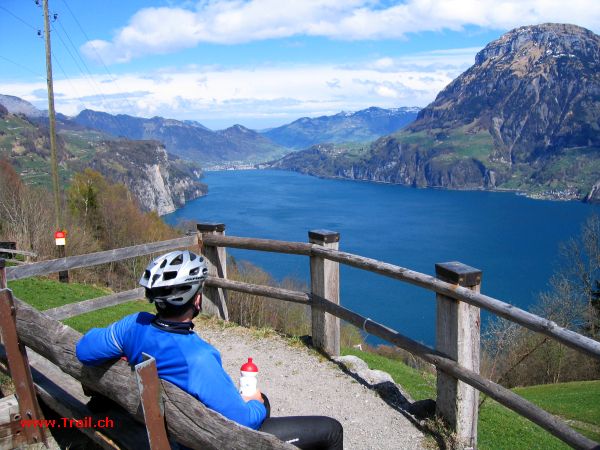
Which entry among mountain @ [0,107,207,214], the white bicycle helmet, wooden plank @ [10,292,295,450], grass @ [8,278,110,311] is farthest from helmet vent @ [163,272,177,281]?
mountain @ [0,107,207,214]

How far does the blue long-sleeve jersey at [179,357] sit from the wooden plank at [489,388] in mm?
1773

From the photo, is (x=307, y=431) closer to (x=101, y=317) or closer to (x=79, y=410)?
(x=79, y=410)

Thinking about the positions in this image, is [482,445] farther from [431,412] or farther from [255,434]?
[255,434]

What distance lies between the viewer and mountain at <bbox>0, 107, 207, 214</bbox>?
13075 cm

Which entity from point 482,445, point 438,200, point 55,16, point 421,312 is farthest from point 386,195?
point 482,445

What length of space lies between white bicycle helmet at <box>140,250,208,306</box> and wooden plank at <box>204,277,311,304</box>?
383 centimetres

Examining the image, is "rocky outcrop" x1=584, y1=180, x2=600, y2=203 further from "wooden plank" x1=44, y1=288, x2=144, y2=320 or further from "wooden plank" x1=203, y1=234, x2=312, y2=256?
"wooden plank" x1=44, y1=288, x2=144, y2=320

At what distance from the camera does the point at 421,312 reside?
187ft

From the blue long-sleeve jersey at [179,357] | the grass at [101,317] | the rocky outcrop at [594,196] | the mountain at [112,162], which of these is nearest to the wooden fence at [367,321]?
the blue long-sleeve jersey at [179,357]

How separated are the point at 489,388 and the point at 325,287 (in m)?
2.47

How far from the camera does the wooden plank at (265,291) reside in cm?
679

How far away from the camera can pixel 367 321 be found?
563 centimetres

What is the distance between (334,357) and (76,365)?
4.14 metres

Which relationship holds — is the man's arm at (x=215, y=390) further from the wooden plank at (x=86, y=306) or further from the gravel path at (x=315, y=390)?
the wooden plank at (x=86, y=306)
